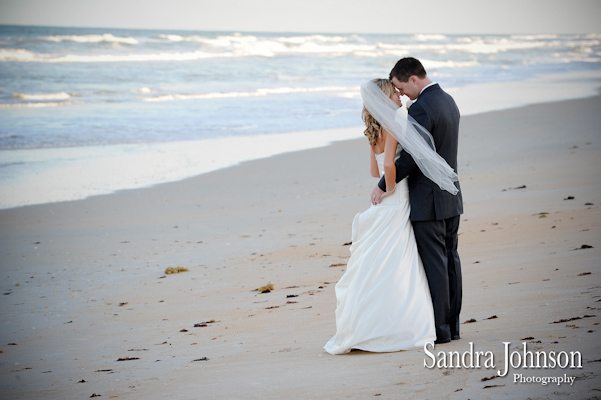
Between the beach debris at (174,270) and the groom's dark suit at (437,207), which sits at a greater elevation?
the groom's dark suit at (437,207)

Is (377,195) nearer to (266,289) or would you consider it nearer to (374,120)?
(374,120)

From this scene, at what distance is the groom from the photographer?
391 centimetres

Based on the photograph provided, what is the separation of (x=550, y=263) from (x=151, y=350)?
137 inches

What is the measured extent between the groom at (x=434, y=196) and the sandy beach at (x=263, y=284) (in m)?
0.25

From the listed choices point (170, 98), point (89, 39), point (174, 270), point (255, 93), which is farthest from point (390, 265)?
point (89, 39)

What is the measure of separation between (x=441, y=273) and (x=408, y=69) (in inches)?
53.1

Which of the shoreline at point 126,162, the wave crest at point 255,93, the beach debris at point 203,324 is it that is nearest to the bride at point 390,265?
the beach debris at point 203,324

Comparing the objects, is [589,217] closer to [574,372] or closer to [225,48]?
[574,372]

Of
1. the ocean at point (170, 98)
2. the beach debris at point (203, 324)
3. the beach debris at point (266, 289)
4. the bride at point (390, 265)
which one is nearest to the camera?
the bride at point (390, 265)

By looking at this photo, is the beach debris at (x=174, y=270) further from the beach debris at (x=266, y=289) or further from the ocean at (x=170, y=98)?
the ocean at (x=170, y=98)

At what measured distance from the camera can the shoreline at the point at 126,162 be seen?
1116cm

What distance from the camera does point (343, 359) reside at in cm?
386

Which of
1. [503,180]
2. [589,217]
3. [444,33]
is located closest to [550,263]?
[589,217]

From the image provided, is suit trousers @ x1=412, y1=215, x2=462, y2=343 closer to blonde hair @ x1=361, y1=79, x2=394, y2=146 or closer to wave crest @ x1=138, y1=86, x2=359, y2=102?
blonde hair @ x1=361, y1=79, x2=394, y2=146
